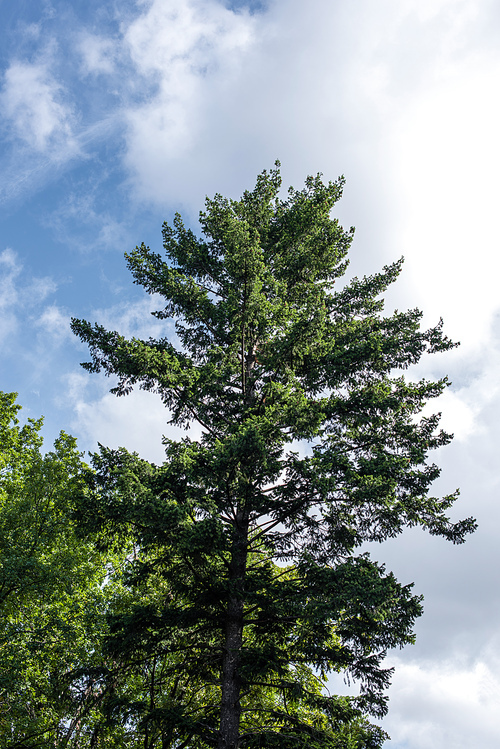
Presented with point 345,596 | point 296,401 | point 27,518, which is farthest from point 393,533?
point 27,518

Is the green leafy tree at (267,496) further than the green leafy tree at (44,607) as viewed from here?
No

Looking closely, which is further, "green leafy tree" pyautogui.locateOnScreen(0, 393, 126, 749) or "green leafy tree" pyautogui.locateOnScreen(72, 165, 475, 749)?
"green leafy tree" pyautogui.locateOnScreen(0, 393, 126, 749)

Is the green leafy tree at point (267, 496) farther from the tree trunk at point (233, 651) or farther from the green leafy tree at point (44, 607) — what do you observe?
the green leafy tree at point (44, 607)

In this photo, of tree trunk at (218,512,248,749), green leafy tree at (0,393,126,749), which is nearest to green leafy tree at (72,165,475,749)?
tree trunk at (218,512,248,749)

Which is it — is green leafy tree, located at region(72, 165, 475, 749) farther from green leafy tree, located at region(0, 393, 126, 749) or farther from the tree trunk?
green leafy tree, located at region(0, 393, 126, 749)

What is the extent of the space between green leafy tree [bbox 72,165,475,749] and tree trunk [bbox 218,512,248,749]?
30mm

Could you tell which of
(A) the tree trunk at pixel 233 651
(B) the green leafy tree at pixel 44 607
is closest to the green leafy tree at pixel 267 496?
(A) the tree trunk at pixel 233 651

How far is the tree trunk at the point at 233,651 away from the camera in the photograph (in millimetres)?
8984

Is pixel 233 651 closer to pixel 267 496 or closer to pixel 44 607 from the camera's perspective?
pixel 267 496

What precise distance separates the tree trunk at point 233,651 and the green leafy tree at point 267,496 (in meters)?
0.03

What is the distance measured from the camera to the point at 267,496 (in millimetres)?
10273

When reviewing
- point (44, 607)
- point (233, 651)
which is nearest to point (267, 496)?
point (233, 651)

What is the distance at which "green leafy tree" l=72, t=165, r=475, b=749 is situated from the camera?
891cm

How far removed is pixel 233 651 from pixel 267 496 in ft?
9.58
